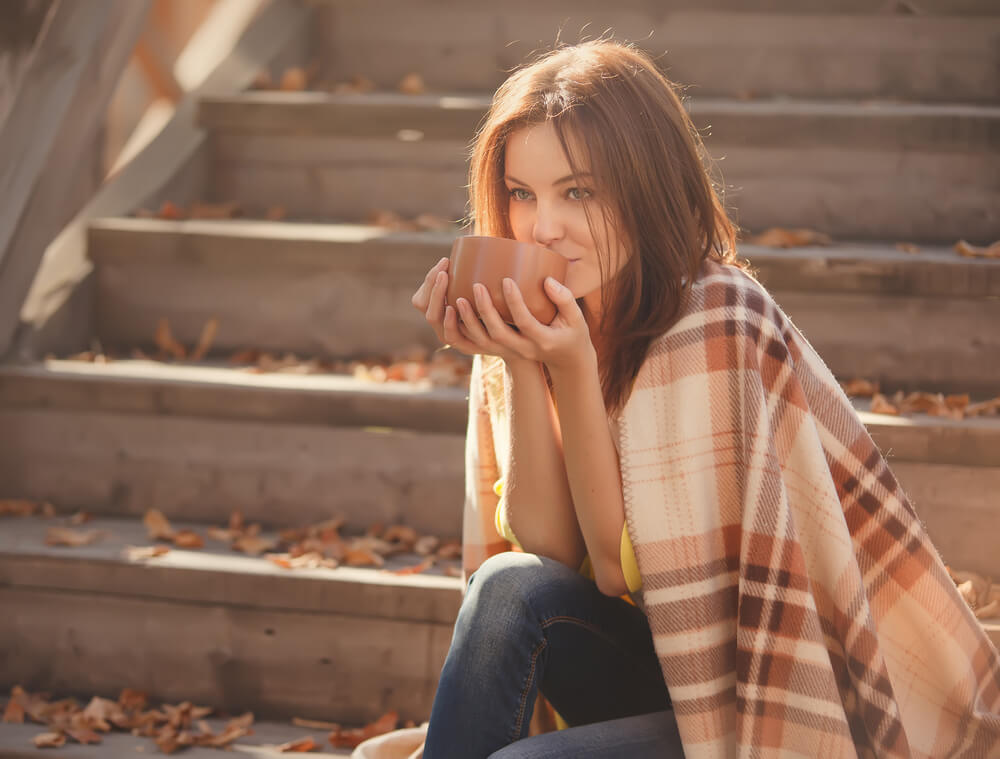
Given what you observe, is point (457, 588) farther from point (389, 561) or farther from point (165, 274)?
point (165, 274)

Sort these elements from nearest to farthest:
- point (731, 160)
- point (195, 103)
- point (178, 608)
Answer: point (178, 608), point (731, 160), point (195, 103)

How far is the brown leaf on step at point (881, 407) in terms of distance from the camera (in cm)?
195

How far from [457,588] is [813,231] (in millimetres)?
1260

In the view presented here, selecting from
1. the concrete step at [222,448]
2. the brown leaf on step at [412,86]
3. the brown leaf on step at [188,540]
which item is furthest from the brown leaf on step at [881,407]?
the brown leaf on step at [412,86]

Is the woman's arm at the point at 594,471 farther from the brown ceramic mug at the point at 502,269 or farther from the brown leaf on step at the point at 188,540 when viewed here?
the brown leaf on step at the point at 188,540

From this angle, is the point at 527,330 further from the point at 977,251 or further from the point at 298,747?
the point at 977,251

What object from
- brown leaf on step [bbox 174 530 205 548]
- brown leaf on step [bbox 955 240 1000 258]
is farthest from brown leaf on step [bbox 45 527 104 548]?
brown leaf on step [bbox 955 240 1000 258]

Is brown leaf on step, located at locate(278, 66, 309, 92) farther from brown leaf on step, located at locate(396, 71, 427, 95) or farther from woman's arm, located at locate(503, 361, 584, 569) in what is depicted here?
woman's arm, located at locate(503, 361, 584, 569)

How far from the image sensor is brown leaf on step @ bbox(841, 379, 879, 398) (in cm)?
211

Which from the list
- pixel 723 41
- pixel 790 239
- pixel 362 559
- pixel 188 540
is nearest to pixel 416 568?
pixel 362 559

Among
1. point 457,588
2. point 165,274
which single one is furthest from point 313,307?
point 457,588

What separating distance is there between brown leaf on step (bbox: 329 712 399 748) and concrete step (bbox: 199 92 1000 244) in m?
1.29

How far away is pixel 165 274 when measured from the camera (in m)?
2.45

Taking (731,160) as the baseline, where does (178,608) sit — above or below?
below
